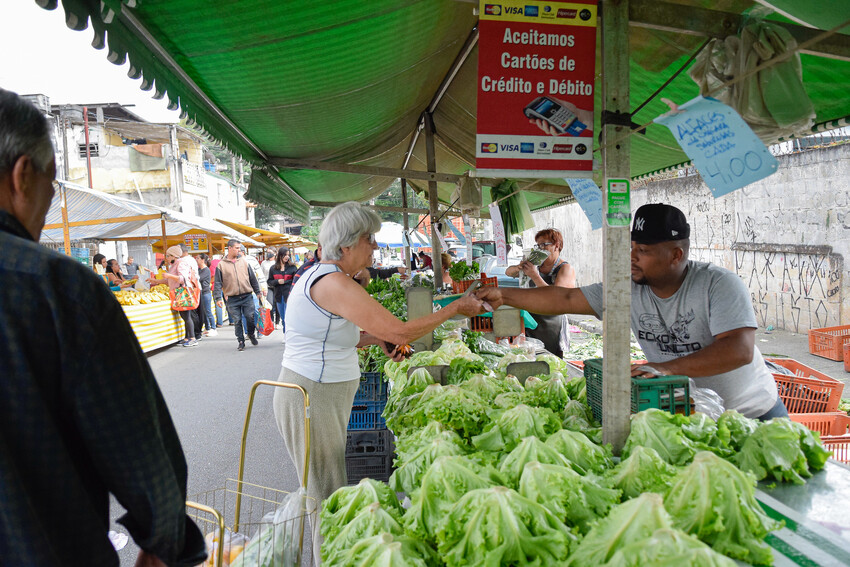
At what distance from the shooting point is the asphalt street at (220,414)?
5043mm

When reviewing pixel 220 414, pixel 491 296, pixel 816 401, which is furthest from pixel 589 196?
pixel 220 414

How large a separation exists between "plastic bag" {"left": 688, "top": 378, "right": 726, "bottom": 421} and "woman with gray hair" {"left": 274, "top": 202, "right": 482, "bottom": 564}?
1377mm

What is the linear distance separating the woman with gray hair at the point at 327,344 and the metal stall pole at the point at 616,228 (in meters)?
1.16

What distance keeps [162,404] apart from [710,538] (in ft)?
5.31

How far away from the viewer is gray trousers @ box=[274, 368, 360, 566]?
2.99 m

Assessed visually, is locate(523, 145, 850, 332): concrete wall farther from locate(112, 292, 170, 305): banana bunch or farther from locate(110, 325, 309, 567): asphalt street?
locate(112, 292, 170, 305): banana bunch

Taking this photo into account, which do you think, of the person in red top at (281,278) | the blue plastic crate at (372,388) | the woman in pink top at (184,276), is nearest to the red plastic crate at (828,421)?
the blue plastic crate at (372,388)

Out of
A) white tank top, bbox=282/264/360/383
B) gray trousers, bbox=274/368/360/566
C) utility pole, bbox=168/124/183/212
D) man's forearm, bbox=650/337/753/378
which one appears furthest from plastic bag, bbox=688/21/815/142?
utility pole, bbox=168/124/183/212

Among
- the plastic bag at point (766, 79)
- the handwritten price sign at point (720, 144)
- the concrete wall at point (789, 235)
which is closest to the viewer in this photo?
the handwritten price sign at point (720, 144)

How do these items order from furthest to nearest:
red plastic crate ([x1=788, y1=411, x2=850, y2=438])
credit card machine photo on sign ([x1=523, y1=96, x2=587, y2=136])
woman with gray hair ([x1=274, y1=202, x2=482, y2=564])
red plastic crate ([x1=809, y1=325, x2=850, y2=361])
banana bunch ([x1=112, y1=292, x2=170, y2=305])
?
banana bunch ([x1=112, y1=292, x2=170, y2=305]) → red plastic crate ([x1=809, y1=325, x2=850, y2=361]) → red plastic crate ([x1=788, y1=411, x2=850, y2=438]) → woman with gray hair ([x1=274, y1=202, x2=482, y2=564]) → credit card machine photo on sign ([x1=523, y1=96, x2=587, y2=136])

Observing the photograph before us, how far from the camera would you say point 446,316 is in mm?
3047

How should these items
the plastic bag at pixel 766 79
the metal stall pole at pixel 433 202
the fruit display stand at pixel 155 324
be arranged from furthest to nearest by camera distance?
the fruit display stand at pixel 155 324, the metal stall pole at pixel 433 202, the plastic bag at pixel 766 79

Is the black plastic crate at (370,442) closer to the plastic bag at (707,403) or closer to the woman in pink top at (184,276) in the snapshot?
the plastic bag at (707,403)

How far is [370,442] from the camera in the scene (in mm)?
3727
